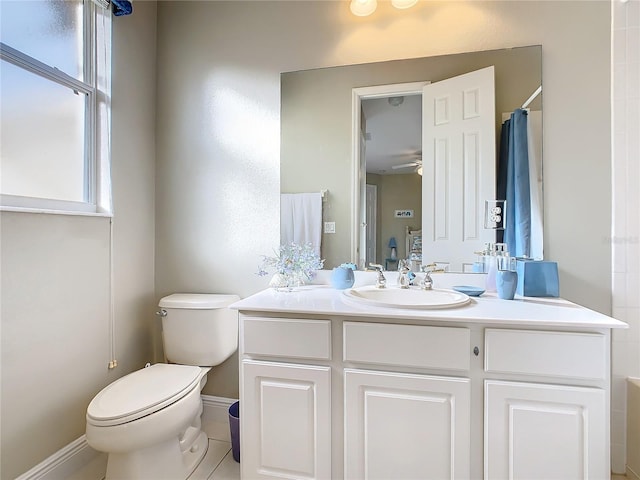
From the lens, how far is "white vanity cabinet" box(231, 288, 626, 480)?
1041 mm

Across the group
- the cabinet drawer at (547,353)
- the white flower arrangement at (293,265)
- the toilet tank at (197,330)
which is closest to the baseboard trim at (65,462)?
the toilet tank at (197,330)

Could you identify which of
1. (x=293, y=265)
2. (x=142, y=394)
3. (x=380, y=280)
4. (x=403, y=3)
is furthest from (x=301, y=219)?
(x=403, y=3)

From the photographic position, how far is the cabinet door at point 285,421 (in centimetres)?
122

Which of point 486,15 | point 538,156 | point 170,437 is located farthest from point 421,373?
point 486,15

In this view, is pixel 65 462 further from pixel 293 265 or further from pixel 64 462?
pixel 293 265

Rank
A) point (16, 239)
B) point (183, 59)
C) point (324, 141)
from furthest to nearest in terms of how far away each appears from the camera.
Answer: point (183, 59)
point (324, 141)
point (16, 239)

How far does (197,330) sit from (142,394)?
1.38 ft

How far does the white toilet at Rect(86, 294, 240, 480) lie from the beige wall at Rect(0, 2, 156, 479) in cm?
26

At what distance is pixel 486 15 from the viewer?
61.8 inches

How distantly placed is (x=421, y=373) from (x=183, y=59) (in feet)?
6.90

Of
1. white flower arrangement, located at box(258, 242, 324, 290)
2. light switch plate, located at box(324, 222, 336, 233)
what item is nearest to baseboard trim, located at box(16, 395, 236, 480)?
white flower arrangement, located at box(258, 242, 324, 290)

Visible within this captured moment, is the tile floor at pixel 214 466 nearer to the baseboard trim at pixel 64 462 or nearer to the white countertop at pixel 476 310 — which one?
the baseboard trim at pixel 64 462

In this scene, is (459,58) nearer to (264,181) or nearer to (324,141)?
(324,141)

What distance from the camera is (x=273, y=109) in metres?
1.82
